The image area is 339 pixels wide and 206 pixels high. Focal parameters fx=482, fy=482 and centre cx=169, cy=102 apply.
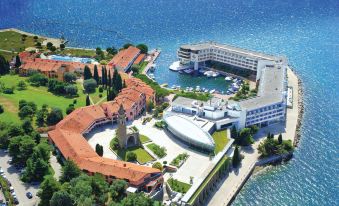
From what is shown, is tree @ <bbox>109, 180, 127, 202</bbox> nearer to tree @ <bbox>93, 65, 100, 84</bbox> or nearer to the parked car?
the parked car

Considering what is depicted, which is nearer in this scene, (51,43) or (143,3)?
(51,43)

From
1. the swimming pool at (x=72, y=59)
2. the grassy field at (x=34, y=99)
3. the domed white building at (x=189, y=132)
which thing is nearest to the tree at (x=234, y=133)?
the domed white building at (x=189, y=132)

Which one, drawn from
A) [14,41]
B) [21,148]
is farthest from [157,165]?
[14,41]

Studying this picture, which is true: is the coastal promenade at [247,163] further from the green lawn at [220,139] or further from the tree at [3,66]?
the tree at [3,66]

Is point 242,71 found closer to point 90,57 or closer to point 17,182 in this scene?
point 90,57

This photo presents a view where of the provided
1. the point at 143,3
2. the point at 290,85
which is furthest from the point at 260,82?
the point at 143,3

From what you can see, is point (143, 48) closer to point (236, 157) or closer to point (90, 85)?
point (90, 85)

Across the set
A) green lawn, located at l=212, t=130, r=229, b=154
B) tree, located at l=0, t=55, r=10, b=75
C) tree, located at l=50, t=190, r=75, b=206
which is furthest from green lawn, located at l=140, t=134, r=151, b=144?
tree, located at l=0, t=55, r=10, b=75
